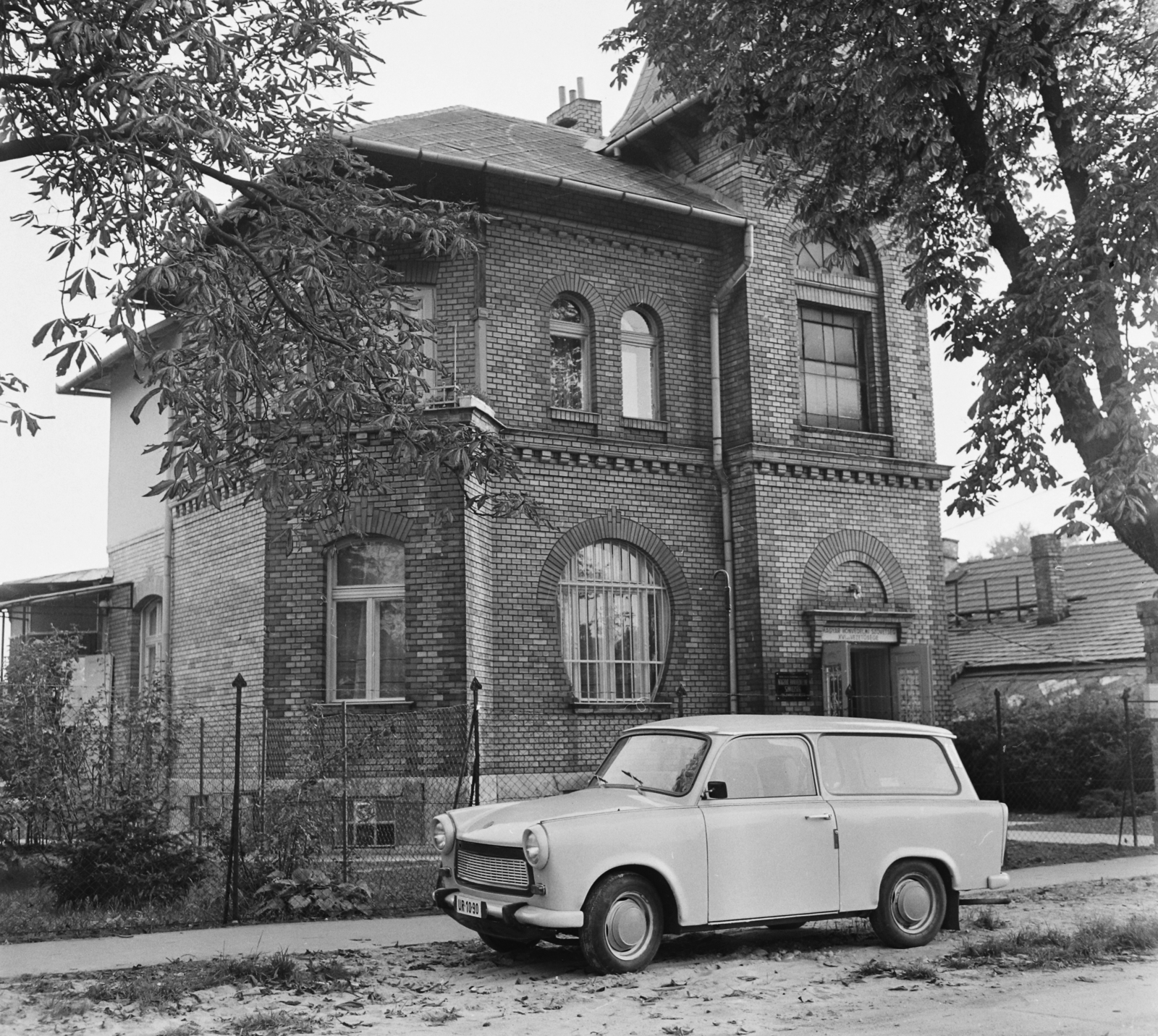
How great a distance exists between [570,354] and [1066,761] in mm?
10009

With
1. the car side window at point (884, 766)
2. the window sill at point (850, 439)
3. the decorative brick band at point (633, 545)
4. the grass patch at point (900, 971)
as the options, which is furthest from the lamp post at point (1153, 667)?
the grass patch at point (900, 971)

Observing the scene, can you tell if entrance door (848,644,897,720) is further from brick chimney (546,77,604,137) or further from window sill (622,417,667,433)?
brick chimney (546,77,604,137)

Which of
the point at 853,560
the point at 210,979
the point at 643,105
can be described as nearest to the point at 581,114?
the point at 643,105

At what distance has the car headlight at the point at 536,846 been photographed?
785cm

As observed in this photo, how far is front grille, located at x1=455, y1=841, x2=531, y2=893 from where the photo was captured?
8047 mm

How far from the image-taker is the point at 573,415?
17812 mm

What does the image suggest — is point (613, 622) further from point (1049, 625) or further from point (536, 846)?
point (1049, 625)

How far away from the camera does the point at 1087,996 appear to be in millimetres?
7148

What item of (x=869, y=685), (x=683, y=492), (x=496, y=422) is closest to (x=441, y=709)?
(x=496, y=422)

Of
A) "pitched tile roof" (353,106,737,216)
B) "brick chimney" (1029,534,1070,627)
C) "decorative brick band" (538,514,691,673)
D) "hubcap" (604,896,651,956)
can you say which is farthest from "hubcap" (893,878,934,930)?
"brick chimney" (1029,534,1070,627)

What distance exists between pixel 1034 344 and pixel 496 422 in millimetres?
6963

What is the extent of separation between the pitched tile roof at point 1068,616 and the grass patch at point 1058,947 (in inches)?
634

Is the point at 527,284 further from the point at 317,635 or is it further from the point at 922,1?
the point at 922,1

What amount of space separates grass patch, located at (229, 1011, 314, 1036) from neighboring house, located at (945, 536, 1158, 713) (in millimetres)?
18042
